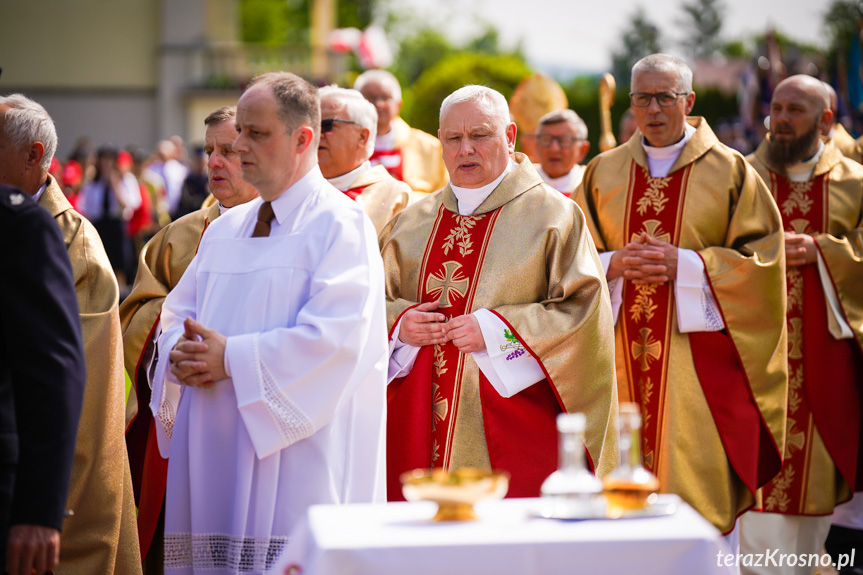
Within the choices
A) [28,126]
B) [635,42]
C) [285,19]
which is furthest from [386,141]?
[635,42]

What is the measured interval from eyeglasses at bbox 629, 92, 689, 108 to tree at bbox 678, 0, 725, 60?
74838 millimetres

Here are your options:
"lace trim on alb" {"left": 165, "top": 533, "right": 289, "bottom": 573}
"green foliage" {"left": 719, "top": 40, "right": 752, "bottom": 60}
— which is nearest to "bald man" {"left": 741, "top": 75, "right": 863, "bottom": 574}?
"lace trim on alb" {"left": 165, "top": 533, "right": 289, "bottom": 573}

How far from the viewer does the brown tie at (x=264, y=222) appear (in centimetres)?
340

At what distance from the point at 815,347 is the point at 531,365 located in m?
2.13

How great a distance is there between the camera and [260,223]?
11.2 ft

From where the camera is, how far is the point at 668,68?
4.96 meters

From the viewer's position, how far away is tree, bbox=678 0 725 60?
3022 inches

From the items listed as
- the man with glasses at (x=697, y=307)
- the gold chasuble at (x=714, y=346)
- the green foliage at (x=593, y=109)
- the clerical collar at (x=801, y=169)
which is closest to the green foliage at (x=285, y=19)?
the green foliage at (x=593, y=109)

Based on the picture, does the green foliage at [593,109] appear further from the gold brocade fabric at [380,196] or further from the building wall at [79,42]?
the gold brocade fabric at [380,196]

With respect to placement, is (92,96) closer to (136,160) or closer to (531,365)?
(136,160)

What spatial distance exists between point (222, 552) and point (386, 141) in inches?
156

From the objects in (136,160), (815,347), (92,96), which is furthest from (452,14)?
(815,347)

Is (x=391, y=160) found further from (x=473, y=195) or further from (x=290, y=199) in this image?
(x=290, y=199)

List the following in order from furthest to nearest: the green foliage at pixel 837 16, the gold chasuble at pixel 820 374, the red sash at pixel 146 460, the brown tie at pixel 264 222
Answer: the green foliage at pixel 837 16, the gold chasuble at pixel 820 374, the red sash at pixel 146 460, the brown tie at pixel 264 222
